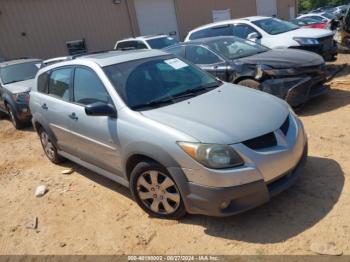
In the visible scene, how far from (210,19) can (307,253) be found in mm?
18508

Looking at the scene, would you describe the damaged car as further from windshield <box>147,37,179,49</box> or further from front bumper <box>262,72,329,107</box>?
windshield <box>147,37,179,49</box>

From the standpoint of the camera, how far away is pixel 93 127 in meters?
3.88

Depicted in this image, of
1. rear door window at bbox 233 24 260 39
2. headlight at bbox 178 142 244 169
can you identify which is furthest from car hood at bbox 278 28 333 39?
headlight at bbox 178 142 244 169

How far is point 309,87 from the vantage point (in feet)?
18.9

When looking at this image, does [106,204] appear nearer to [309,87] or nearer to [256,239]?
[256,239]

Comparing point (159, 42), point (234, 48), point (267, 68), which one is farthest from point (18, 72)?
point (267, 68)

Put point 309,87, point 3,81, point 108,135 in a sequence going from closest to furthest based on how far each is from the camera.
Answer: point 108,135
point 309,87
point 3,81

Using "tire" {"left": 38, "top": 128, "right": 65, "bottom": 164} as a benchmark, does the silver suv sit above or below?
above

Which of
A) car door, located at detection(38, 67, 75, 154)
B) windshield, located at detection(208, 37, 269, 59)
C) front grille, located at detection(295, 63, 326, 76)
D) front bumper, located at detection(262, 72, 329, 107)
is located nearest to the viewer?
car door, located at detection(38, 67, 75, 154)

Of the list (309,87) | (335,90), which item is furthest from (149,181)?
(335,90)

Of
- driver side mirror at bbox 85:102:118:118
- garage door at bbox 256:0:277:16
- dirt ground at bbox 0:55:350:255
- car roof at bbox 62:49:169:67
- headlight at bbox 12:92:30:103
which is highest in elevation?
car roof at bbox 62:49:169:67

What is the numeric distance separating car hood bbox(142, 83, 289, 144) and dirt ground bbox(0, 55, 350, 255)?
0.83 m

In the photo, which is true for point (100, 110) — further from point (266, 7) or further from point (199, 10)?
point (266, 7)

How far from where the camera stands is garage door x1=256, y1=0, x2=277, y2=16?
2369 centimetres
